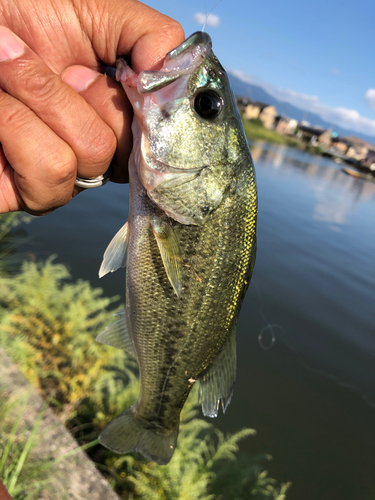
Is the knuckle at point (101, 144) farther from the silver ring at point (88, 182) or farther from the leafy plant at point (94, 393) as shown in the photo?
the leafy plant at point (94, 393)

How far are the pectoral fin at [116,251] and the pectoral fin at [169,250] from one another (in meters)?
0.21

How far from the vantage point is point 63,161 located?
4.83 ft

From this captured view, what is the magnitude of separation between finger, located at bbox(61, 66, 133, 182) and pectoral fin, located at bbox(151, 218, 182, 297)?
1.76 ft

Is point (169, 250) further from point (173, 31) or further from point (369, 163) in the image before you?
point (369, 163)

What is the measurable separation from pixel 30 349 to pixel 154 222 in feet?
8.80

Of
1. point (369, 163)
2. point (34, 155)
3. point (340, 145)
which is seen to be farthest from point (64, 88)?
point (340, 145)

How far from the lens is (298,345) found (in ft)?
22.7

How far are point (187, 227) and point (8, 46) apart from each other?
1.11m

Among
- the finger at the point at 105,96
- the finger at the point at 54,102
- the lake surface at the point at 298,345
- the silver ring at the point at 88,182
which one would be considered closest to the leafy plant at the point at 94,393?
the lake surface at the point at 298,345

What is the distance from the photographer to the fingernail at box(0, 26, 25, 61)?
1.31 meters

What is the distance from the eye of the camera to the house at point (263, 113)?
258ft

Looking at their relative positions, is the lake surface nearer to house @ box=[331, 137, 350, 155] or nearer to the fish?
the fish

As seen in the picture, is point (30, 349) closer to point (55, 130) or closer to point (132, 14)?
point (55, 130)

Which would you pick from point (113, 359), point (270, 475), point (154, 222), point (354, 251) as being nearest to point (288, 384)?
point (270, 475)
